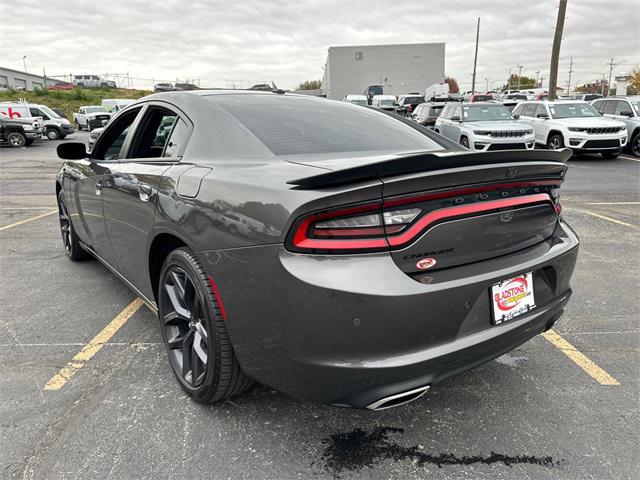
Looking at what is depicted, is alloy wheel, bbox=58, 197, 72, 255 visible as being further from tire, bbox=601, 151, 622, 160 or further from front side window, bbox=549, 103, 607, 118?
tire, bbox=601, 151, 622, 160

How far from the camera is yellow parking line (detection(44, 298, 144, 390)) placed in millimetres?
2822

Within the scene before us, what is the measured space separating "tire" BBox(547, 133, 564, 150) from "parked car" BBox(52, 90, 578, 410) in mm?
12935

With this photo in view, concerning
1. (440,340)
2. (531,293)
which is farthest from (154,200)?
(531,293)

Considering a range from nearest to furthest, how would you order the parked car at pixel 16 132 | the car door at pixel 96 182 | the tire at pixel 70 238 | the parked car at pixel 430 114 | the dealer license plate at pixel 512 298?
the dealer license plate at pixel 512 298 < the car door at pixel 96 182 < the tire at pixel 70 238 < the parked car at pixel 430 114 < the parked car at pixel 16 132

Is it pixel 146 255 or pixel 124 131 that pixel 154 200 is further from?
pixel 124 131

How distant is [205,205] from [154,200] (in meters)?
0.58

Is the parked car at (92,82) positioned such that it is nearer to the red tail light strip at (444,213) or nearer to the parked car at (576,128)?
the parked car at (576,128)


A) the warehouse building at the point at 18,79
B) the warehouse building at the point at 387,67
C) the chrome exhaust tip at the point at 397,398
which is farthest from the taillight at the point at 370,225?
the warehouse building at the point at 18,79

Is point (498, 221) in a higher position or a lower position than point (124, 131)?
lower

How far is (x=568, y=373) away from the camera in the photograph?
9.29 feet

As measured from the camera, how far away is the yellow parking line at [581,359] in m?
2.76

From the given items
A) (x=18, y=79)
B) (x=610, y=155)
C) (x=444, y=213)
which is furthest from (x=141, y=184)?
(x=18, y=79)

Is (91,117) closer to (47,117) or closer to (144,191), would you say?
(47,117)

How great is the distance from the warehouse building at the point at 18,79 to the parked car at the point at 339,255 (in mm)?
72127
